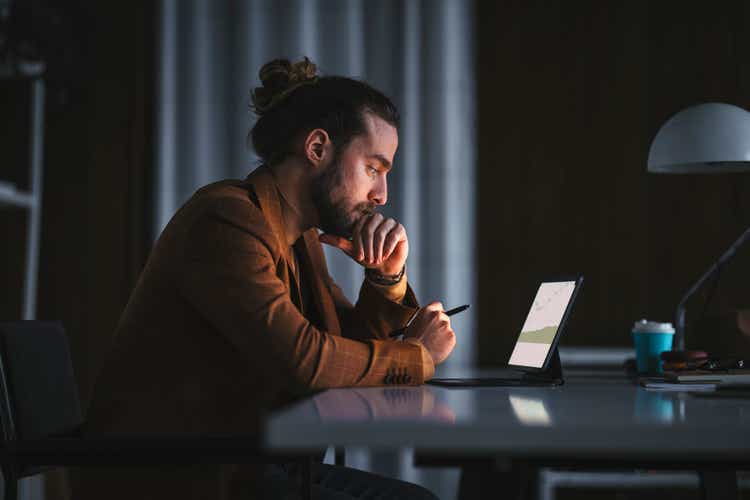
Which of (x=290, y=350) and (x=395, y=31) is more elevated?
(x=395, y=31)

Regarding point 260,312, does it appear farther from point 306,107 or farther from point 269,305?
point 306,107

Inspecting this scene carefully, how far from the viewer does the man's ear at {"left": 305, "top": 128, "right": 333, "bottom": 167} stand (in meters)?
1.82

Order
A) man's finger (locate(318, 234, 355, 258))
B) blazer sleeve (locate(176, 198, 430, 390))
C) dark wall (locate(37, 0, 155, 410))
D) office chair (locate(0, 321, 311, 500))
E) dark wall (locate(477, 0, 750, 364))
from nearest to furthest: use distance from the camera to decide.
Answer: office chair (locate(0, 321, 311, 500)) → blazer sleeve (locate(176, 198, 430, 390)) → man's finger (locate(318, 234, 355, 258)) → dark wall (locate(477, 0, 750, 364)) → dark wall (locate(37, 0, 155, 410))

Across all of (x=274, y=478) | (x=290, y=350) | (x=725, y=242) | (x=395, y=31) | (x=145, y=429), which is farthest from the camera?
(x=395, y=31)

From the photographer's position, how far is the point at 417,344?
1584 millimetres

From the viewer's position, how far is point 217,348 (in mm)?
1549

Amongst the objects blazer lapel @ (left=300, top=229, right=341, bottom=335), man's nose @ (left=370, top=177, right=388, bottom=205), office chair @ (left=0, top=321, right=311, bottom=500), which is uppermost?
man's nose @ (left=370, top=177, right=388, bottom=205)

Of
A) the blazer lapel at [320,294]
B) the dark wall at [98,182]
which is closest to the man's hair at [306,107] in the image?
the blazer lapel at [320,294]

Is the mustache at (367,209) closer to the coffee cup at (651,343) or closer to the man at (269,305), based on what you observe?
the man at (269,305)

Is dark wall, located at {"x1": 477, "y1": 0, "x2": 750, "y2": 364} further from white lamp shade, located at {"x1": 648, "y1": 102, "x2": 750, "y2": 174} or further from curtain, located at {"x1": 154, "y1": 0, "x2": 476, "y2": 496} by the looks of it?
white lamp shade, located at {"x1": 648, "y1": 102, "x2": 750, "y2": 174}

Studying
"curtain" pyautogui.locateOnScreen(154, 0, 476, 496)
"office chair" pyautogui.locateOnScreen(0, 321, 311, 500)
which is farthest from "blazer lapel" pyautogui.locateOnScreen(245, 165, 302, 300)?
"curtain" pyautogui.locateOnScreen(154, 0, 476, 496)

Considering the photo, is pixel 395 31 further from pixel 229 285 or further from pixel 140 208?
pixel 229 285

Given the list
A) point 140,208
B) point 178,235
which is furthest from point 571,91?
point 178,235

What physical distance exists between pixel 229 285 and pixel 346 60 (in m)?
2.61
